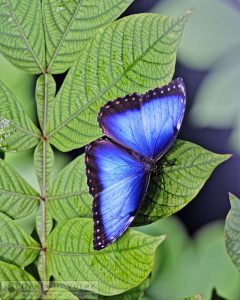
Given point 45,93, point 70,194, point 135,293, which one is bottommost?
point 135,293

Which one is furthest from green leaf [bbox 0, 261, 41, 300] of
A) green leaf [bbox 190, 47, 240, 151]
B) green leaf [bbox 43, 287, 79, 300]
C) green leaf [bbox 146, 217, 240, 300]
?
green leaf [bbox 190, 47, 240, 151]

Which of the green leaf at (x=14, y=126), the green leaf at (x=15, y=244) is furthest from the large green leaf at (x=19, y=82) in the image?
the green leaf at (x=15, y=244)

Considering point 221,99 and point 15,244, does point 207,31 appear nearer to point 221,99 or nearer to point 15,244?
point 221,99

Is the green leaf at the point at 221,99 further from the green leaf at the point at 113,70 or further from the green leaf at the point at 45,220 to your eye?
the green leaf at the point at 45,220

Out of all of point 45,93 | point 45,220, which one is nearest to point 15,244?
point 45,220

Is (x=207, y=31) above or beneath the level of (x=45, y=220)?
above
